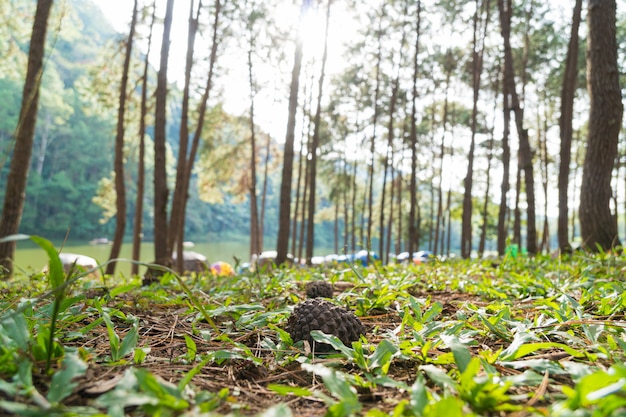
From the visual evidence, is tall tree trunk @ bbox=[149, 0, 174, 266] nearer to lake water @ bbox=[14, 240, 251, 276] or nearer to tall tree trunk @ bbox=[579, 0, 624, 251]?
tall tree trunk @ bbox=[579, 0, 624, 251]

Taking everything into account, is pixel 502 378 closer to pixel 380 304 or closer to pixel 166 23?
pixel 380 304

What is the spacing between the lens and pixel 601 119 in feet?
15.6

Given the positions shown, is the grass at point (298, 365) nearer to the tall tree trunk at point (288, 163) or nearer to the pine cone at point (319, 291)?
the pine cone at point (319, 291)

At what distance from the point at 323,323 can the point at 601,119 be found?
5158mm

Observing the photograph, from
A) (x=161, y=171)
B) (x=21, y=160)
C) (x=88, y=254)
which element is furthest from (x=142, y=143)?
(x=88, y=254)

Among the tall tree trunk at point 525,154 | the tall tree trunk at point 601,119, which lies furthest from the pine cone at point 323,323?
the tall tree trunk at point 525,154

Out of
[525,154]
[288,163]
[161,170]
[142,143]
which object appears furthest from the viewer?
[142,143]

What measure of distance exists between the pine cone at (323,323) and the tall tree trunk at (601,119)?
470 cm

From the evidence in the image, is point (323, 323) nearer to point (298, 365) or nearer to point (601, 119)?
point (298, 365)

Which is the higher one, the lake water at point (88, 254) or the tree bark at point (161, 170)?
the tree bark at point (161, 170)

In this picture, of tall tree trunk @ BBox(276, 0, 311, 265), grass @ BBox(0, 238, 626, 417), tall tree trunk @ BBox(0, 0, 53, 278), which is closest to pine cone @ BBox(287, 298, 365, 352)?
grass @ BBox(0, 238, 626, 417)

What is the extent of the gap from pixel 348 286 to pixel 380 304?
3.05 feet

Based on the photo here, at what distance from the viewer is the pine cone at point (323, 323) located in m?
1.41

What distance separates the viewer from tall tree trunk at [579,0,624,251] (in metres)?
4.71
